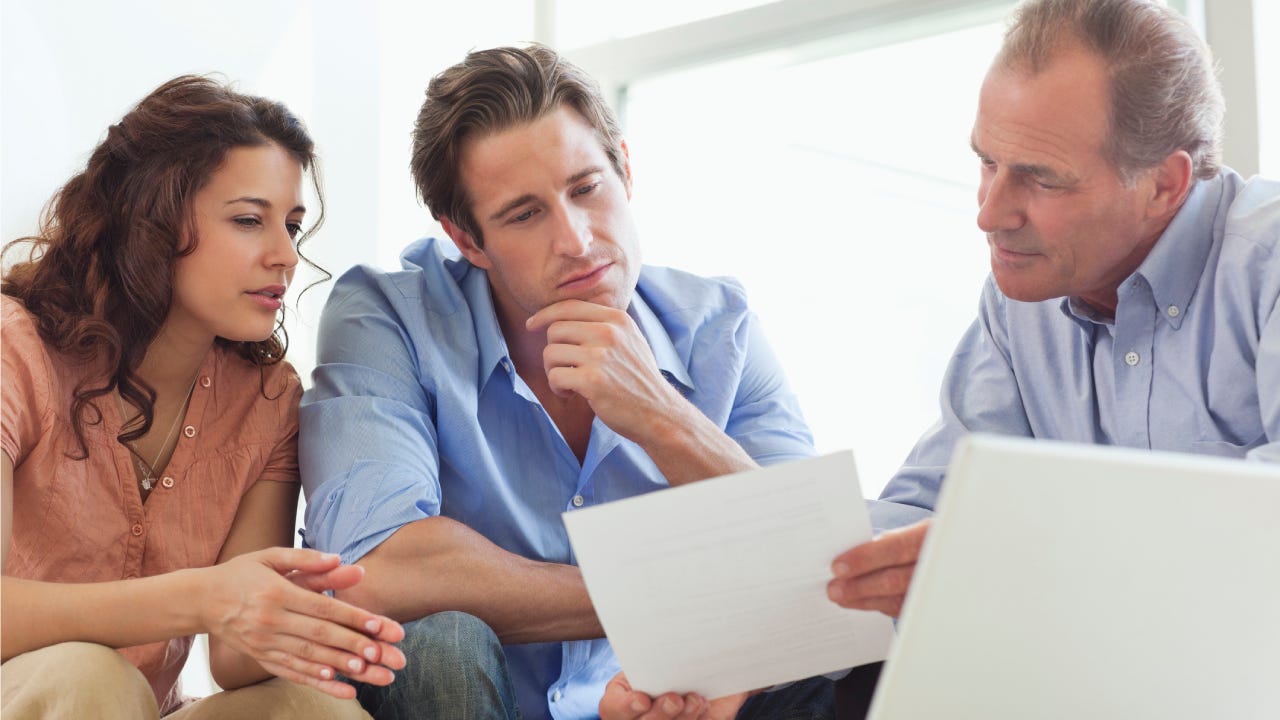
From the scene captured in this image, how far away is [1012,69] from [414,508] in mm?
1014

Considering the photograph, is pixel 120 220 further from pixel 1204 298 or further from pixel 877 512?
pixel 1204 298

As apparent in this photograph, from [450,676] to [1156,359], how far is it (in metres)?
1.04

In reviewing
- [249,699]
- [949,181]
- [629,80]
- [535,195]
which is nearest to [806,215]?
[949,181]

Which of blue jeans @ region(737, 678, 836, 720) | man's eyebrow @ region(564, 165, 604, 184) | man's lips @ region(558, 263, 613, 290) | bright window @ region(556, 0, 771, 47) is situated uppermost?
bright window @ region(556, 0, 771, 47)

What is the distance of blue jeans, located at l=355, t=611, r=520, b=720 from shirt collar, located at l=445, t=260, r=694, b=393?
19.7 inches

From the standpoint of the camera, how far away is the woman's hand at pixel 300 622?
121 centimetres

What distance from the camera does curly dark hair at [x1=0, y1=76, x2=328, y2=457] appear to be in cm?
162

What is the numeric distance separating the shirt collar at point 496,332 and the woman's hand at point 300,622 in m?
0.57

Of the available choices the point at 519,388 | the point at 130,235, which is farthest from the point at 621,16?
the point at 130,235

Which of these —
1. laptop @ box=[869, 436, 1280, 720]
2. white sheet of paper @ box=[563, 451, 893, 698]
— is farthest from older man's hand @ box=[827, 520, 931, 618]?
laptop @ box=[869, 436, 1280, 720]

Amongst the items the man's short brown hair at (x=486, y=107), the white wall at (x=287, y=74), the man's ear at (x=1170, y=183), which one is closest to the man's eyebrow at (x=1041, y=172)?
the man's ear at (x=1170, y=183)

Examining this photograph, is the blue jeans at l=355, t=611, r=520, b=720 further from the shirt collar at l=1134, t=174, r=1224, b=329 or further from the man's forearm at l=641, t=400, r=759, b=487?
the shirt collar at l=1134, t=174, r=1224, b=329

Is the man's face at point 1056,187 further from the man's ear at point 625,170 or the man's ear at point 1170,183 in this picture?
the man's ear at point 625,170

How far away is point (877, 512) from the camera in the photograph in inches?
63.8
